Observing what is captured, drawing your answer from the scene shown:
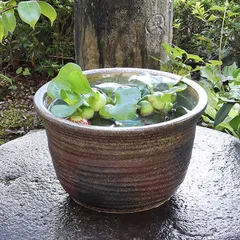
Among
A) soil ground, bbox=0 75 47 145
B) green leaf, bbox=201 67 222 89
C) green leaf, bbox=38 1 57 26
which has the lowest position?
soil ground, bbox=0 75 47 145

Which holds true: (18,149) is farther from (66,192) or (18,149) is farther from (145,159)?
(145,159)

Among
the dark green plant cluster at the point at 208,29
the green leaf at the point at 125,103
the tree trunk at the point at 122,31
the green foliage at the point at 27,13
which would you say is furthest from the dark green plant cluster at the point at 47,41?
the green leaf at the point at 125,103

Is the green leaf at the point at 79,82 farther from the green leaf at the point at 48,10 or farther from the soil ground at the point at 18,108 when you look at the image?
the soil ground at the point at 18,108

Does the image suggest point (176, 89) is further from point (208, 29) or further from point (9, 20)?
point (208, 29)

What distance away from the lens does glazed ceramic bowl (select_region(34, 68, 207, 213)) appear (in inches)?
37.4

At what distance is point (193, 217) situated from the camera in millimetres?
1097

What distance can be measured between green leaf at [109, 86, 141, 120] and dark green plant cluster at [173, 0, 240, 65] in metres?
1.78

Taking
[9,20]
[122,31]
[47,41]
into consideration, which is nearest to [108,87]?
[9,20]

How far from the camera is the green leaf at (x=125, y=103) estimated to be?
1.03 meters

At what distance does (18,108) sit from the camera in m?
3.49

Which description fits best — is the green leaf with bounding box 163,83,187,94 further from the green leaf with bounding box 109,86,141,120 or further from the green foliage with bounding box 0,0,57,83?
the green foliage with bounding box 0,0,57,83

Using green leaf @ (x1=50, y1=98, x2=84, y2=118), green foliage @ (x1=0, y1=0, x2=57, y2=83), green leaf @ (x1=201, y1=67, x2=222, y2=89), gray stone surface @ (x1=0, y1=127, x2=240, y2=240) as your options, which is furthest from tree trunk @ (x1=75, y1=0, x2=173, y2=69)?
green leaf @ (x1=50, y1=98, x2=84, y2=118)

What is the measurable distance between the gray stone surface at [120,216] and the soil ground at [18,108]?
1.82 metres

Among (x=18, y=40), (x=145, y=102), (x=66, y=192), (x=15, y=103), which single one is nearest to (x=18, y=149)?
(x=66, y=192)
